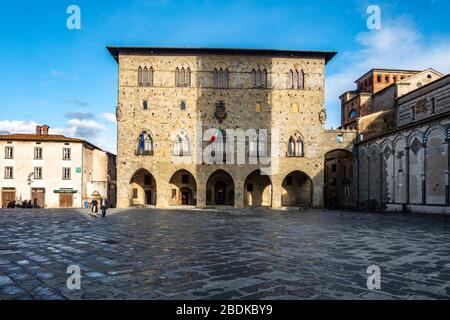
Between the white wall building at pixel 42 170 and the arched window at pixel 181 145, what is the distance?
34.5 feet

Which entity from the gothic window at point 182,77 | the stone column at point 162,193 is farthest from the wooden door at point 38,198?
the gothic window at point 182,77

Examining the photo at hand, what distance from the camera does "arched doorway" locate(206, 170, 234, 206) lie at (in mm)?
35719

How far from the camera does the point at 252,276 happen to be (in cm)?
626

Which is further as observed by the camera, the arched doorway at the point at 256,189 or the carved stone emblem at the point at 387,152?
the arched doorway at the point at 256,189

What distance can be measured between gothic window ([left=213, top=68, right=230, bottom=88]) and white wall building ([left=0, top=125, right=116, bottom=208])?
15.4m

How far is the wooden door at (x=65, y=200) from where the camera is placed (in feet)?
114

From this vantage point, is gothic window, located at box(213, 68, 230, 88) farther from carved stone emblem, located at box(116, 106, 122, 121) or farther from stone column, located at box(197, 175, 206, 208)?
carved stone emblem, located at box(116, 106, 122, 121)

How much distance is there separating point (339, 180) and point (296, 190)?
6.14m

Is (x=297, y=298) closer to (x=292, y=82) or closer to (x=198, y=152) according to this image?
(x=198, y=152)

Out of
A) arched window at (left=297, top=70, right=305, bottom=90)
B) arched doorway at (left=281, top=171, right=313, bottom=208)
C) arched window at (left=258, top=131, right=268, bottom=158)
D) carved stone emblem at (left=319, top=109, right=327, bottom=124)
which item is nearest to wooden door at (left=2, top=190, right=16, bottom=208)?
arched window at (left=258, top=131, right=268, bottom=158)

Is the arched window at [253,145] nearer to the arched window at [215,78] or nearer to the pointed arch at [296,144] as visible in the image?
the pointed arch at [296,144]
